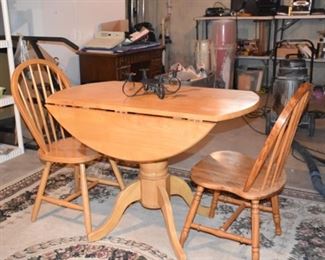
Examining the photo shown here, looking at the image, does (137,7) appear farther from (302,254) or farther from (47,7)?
(302,254)

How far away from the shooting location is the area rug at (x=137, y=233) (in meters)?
1.90

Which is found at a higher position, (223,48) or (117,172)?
(223,48)

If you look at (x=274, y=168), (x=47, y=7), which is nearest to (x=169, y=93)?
(x=274, y=168)

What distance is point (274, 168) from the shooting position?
1805 millimetres

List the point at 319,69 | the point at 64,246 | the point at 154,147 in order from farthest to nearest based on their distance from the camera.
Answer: the point at 319,69 → the point at 64,246 → the point at 154,147

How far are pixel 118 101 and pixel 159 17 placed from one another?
4.45 metres

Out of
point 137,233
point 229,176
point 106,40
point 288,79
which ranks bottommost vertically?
point 137,233

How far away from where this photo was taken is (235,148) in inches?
132

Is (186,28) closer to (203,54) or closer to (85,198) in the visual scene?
(203,54)

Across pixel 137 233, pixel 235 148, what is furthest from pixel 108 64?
pixel 137 233

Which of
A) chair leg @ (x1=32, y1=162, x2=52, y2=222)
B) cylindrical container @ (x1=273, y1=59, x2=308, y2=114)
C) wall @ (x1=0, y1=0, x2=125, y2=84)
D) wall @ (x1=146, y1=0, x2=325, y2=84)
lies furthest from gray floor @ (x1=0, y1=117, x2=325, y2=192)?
wall @ (x1=0, y1=0, x2=125, y2=84)

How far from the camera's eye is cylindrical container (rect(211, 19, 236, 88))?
5.02 m

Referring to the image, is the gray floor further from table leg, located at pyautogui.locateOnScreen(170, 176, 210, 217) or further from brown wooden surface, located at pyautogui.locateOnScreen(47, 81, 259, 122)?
brown wooden surface, located at pyautogui.locateOnScreen(47, 81, 259, 122)

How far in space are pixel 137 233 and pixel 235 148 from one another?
1.56 metres
